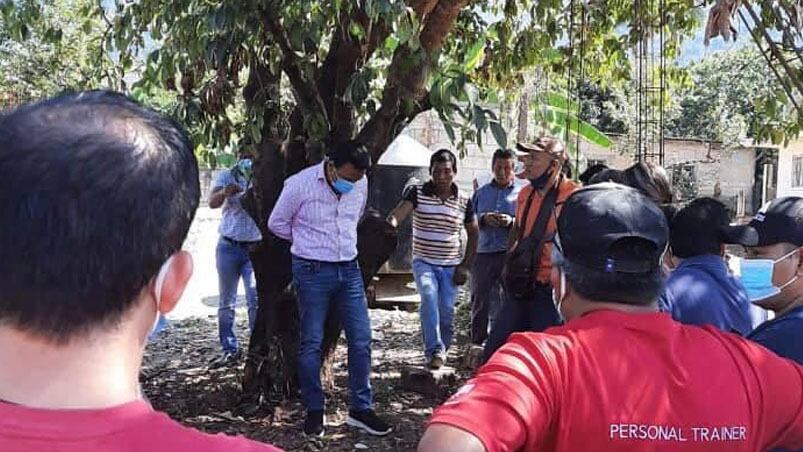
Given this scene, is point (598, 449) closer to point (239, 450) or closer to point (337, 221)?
point (239, 450)

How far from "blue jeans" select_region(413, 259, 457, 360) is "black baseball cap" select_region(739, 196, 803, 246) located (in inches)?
131

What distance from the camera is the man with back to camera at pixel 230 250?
6152 mm

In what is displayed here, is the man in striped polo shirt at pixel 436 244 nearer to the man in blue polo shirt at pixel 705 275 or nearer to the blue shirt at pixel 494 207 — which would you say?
the blue shirt at pixel 494 207

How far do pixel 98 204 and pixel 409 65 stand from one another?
3.68m

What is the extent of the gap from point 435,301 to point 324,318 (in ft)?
4.74

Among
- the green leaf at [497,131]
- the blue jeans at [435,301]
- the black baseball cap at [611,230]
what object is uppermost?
the green leaf at [497,131]

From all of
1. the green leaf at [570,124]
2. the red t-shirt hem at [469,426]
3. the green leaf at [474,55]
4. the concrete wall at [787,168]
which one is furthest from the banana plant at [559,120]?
the concrete wall at [787,168]

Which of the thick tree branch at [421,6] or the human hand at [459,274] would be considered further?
the human hand at [459,274]

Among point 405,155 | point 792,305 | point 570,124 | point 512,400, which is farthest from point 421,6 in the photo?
point 570,124

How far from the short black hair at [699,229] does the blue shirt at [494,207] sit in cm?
293

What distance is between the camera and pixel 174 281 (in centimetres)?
108

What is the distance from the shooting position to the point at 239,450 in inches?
38.4

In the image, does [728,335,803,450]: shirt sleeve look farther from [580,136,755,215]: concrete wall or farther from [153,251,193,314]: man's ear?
[580,136,755,215]: concrete wall

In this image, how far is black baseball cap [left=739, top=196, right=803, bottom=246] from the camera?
2.57 meters
